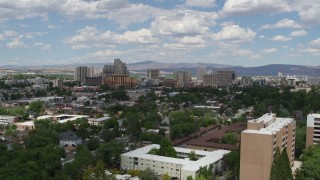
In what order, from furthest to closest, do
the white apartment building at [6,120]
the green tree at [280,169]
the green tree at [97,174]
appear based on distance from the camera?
the white apartment building at [6,120] < the green tree at [280,169] < the green tree at [97,174]

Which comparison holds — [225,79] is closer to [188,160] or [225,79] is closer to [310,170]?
[188,160]

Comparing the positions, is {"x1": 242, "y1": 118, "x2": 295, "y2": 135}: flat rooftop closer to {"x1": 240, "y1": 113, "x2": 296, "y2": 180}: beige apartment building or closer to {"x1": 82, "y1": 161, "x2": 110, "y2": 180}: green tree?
{"x1": 240, "y1": 113, "x2": 296, "y2": 180}: beige apartment building

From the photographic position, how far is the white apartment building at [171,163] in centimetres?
1362

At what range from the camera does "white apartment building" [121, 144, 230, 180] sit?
13625mm

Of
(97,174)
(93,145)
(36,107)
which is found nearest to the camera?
(97,174)

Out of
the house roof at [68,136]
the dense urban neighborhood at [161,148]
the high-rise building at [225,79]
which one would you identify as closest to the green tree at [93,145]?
the dense urban neighborhood at [161,148]

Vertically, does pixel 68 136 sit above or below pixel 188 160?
below

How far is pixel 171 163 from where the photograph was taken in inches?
553

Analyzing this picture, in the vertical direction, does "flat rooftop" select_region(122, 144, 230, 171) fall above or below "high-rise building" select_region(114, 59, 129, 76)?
below

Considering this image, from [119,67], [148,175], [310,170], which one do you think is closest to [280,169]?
[310,170]

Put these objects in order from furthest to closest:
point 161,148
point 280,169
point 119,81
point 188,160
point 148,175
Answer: point 119,81
point 161,148
point 188,160
point 148,175
point 280,169

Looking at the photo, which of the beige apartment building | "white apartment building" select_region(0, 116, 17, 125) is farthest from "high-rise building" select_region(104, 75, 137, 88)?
the beige apartment building

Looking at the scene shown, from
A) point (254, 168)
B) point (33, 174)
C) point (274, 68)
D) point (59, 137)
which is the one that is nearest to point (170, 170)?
point (254, 168)

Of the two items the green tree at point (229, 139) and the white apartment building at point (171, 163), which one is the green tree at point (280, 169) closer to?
the white apartment building at point (171, 163)
